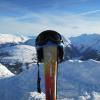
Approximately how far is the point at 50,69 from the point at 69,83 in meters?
19.5

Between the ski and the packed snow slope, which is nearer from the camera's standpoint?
the ski

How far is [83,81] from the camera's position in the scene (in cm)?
2684

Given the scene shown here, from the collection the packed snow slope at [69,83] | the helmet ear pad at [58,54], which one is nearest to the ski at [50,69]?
the helmet ear pad at [58,54]

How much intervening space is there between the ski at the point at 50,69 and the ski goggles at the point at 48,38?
13 centimetres

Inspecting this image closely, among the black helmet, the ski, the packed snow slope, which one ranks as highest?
the black helmet

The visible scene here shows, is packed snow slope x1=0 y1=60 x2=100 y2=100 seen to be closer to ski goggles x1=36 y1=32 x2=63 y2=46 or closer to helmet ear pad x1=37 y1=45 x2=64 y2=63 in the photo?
helmet ear pad x1=37 y1=45 x2=64 y2=63

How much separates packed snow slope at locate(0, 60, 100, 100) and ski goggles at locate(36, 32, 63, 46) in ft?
49.2

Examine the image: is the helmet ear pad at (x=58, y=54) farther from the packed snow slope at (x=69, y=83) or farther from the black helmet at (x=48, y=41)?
the packed snow slope at (x=69, y=83)

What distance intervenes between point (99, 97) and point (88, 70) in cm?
598

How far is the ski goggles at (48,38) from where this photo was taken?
279 inches

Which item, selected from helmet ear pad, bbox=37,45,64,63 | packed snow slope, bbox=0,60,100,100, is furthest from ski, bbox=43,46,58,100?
packed snow slope, bbox=0,60,100,100

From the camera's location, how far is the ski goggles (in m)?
7.09

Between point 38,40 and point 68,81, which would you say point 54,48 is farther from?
point 68,81

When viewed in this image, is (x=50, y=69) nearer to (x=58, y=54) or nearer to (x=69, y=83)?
(x=58, y=54)
